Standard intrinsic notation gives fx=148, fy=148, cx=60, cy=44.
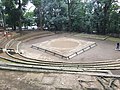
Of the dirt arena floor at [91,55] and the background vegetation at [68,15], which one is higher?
the background vegetation at [68,15]

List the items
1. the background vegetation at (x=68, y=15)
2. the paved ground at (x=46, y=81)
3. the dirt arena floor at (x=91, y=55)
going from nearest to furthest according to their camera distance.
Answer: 1. the paved ground at (x=46, y=81)
2. the dirt arena floor at (x=91, y=55)
3. the background vegetation at (x=68, y=15)

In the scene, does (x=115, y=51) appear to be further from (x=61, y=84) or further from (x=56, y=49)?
(x=61, y=84)

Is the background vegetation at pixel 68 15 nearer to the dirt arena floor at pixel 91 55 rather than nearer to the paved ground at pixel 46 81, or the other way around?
the dirt arena floor at pixel 91 55

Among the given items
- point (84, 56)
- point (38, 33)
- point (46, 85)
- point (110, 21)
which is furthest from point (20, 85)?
point (110, 21)

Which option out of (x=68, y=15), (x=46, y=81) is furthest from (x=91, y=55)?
(x=68, y=15)

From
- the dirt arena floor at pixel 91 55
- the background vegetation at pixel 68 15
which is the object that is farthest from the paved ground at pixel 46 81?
the background vegetation at pixel 68 15

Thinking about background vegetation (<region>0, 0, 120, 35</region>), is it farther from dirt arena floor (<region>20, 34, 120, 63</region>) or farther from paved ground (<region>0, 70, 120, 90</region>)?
paved ground (<region>0, 70, 120, 90</region>)

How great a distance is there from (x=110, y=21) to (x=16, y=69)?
79.8 ft

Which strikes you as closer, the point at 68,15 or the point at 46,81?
the point at 46,81

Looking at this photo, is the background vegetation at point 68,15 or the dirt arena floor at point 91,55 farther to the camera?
the background vegetation at point 68,15

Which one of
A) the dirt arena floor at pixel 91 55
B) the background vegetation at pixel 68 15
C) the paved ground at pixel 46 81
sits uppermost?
the background vegetation at pixel 68 15

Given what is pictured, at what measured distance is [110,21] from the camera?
28094 mm

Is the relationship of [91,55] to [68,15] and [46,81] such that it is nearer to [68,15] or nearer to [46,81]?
[46,81]

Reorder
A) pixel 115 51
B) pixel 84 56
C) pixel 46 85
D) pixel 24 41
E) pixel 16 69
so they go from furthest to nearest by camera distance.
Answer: pixel 24 41 < pixel 115 51 < pixel 84 56 < pixel 16 69 < pixel 46 85
